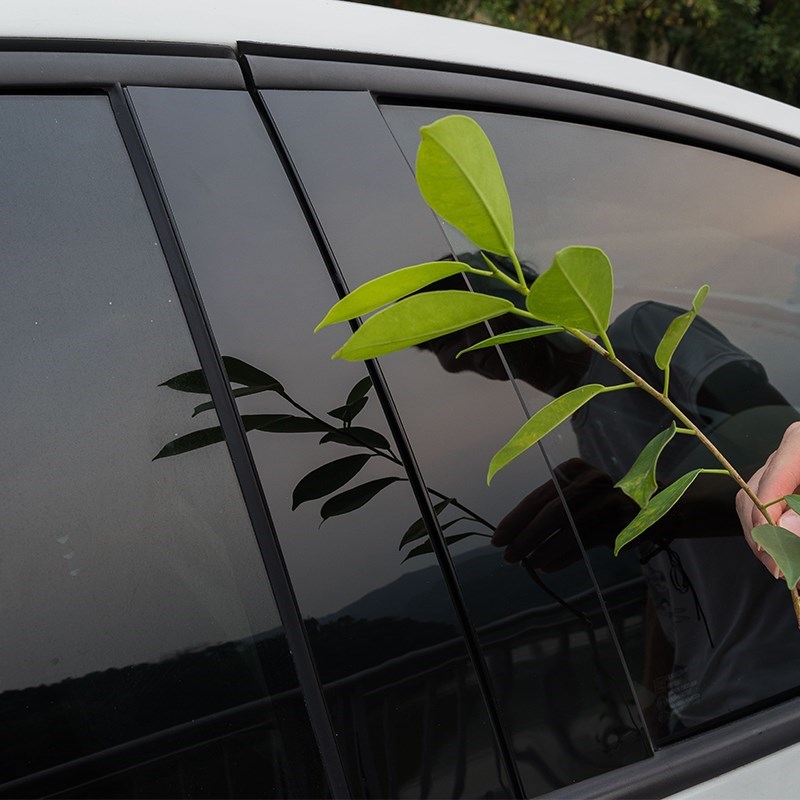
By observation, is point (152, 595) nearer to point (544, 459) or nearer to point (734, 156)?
point (544, 459)

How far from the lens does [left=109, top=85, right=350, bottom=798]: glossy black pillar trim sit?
0.84m

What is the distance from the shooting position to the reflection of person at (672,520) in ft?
3.30

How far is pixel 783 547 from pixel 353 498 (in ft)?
1.21

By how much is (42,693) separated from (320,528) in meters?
0.26

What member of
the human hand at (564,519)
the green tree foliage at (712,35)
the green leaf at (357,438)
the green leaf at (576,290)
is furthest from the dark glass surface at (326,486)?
the green tree foliage at (712,35)

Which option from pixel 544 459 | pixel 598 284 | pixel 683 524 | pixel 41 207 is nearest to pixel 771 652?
pixel 683 524

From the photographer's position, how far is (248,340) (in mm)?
903

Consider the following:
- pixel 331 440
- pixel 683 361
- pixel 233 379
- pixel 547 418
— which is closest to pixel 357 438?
pixel 331 440

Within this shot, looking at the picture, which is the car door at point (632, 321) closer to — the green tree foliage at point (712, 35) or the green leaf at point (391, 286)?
the green leaf at point (391, 286)

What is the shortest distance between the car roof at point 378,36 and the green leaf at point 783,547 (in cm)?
66

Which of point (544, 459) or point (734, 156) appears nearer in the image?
point (544, 459)

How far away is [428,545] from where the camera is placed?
917 mm

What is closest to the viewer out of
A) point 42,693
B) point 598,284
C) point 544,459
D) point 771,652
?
point 598,284

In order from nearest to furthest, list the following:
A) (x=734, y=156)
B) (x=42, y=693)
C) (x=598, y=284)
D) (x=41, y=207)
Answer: (x=598, y=284) → (x=42, y=693) → (x=41, y=207) → (x=734, y=156)
